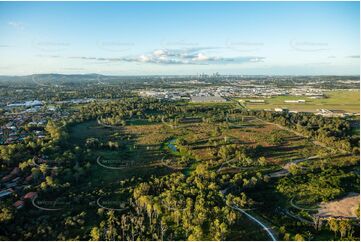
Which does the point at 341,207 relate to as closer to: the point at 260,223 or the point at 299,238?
the point at 299,238

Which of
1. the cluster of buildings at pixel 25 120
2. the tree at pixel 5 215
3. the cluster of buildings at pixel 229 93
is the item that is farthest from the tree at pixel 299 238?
the cluster of buildings at pixel 229 93

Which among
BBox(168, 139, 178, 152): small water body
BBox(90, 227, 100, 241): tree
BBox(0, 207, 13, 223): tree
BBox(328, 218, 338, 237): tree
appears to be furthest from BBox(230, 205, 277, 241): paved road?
BBox(168, 139, 178, 152): small water body

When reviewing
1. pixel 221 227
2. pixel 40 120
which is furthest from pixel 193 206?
pixel 40 120

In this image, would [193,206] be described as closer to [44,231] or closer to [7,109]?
[44,231]

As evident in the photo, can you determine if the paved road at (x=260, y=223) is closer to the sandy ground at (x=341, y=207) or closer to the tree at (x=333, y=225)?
the tree at (x=333, y=225)

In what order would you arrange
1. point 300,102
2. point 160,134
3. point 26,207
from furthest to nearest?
1. point 300,102
2. point 160,134
3. point 26,207

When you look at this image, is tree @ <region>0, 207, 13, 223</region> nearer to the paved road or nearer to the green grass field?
the paved road

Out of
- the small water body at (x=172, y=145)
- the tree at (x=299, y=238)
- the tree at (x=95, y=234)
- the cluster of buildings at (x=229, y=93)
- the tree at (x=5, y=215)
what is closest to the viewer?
the tree at (x=299, y=238)

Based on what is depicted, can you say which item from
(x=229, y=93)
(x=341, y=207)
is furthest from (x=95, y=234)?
(x=229, y=93)
